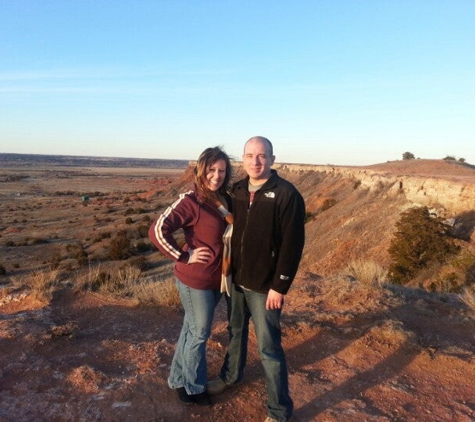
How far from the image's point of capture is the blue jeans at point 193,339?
10.7ft

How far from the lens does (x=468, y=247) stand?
1415 cm

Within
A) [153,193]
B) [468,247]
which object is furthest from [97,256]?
[153,193]

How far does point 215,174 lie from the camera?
10.4ft

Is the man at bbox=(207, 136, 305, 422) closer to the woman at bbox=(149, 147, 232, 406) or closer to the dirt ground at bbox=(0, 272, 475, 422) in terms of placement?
the woman at bbox=(149, 147, 232, 406)

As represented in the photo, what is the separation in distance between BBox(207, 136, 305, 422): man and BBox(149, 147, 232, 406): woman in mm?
127

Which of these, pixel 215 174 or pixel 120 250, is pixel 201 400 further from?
pixel 120 250

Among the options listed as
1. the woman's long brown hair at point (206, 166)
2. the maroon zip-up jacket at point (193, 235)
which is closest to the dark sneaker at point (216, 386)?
the maroon zip-up jacket at point (193, 235)

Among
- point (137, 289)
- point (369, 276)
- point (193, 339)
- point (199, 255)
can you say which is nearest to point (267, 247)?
point (199, 255)

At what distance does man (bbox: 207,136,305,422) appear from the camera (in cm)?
295

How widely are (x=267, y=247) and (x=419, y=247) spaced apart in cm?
1259

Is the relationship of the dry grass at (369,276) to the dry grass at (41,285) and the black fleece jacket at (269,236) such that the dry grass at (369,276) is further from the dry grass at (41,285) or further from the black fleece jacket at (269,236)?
the dry grass at (41,285)

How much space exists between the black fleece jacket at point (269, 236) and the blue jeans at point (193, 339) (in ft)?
1.01

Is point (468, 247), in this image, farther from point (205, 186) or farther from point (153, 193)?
point (153, 193)

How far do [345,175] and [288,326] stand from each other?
27.8 meters
